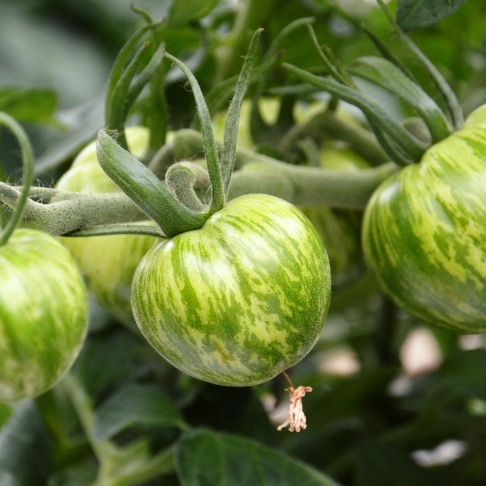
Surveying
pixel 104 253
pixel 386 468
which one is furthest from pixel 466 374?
pixel 104 253

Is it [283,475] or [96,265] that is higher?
[96,265]

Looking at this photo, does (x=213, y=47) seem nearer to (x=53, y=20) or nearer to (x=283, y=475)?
(x=283, y=475)

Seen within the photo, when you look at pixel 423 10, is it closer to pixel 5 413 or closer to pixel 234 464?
pixel 234 464

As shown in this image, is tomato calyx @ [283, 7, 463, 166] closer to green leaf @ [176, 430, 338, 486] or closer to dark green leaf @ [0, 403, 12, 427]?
green leaf @ [176, 430, 338, 486]

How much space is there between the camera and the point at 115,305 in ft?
1.42

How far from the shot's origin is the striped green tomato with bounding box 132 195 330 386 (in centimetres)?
27

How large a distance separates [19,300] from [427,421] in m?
0.44

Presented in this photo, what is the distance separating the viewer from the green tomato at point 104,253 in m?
0.41

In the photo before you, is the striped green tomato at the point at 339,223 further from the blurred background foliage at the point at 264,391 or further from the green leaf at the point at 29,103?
the green leaf at the point at 29,103

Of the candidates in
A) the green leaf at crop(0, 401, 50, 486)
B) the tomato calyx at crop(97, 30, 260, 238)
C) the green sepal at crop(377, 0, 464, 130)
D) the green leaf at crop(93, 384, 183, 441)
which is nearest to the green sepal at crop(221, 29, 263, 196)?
the tomato calyx at crop(97, 30, 260, 238)

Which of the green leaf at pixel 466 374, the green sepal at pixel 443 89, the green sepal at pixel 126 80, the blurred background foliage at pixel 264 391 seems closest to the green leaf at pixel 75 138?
the blurred background foliage at pixel 264 391

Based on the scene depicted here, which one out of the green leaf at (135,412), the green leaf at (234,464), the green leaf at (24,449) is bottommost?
the green leaf at (24,449)

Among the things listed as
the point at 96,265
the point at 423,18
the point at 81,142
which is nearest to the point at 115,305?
the point at 96,265

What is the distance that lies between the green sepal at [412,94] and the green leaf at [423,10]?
0.10 ft
